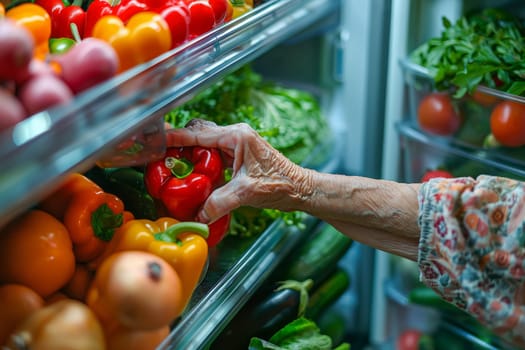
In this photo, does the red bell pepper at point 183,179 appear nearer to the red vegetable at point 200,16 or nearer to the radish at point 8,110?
the red vegetable at point 200,16

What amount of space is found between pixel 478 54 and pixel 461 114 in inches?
7.8

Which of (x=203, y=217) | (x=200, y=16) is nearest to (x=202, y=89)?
(x=200, y=16)

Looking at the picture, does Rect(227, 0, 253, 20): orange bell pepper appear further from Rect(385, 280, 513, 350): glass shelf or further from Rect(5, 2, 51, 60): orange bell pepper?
Rect(385, 280, 513, 350): glass shelf

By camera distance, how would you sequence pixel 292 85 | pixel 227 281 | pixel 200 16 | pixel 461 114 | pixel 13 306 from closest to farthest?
pixel 13 306
pixel 200 16
pixel 227 281
pixel 461 114
pixel 292 85

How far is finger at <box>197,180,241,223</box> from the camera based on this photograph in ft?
4.10

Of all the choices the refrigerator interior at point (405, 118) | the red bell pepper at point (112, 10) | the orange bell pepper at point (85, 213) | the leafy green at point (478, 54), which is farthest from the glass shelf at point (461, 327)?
the red bell pepper at point (112, 10)

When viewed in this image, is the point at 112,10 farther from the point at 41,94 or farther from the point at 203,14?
the point at 41,94

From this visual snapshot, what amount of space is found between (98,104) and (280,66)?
1726 millimetres

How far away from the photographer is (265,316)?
62.2 inches

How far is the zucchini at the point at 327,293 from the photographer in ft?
6.25

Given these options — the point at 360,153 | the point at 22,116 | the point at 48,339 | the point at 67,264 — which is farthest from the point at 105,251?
the point at 360,153

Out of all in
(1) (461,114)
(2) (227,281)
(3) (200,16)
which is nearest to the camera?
(3) (200,16)

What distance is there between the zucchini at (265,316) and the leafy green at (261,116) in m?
0.18

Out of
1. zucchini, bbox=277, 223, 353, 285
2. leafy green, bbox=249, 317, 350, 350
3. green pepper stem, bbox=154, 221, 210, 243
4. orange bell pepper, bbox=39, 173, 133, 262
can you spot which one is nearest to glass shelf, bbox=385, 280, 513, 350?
zucchini, bbox=277, 223, 353, 285
